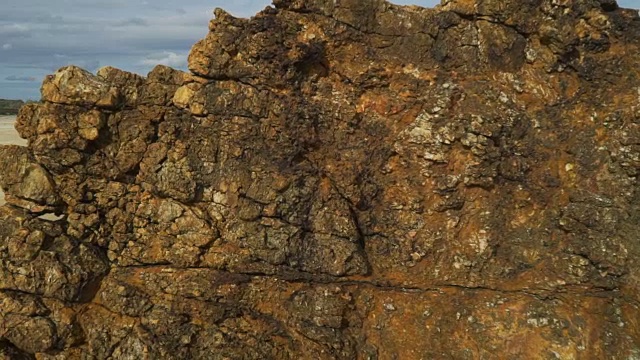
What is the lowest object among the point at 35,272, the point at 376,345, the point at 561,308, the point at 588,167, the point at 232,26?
the point at 376,345

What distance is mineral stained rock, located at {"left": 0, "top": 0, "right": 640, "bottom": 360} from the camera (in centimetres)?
1170

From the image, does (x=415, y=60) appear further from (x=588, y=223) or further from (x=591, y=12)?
(x=588, y=223)

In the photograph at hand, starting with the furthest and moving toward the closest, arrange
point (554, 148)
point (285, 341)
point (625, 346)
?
point (554, 148) → point (285, 341) → point (625, 346)

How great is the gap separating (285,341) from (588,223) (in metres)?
7.96

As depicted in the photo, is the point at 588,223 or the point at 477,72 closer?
the point at 588,223

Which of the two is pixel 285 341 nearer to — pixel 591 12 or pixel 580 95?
pixel 580 95

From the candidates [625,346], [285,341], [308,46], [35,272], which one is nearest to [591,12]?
[308,46]

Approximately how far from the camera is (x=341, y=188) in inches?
507

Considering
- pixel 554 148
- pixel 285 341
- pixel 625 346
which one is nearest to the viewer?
pixel 625 346

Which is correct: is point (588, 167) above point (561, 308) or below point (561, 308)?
above

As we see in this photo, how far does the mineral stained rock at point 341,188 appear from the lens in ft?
38.4

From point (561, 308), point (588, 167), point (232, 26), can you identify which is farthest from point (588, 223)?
point (232, 26)

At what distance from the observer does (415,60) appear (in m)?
13.0

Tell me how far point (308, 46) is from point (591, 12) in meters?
7.19
